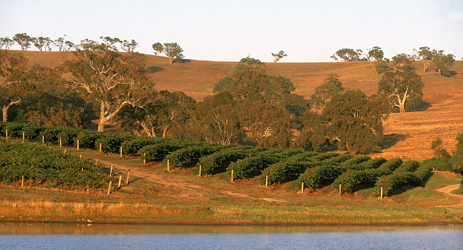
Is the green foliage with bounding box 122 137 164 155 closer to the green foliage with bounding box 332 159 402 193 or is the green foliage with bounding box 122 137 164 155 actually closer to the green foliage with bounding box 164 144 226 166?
the green foliage with bounding box 164 144 226 166

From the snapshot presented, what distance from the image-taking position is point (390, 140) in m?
91.9

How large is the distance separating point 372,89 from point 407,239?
138 meters

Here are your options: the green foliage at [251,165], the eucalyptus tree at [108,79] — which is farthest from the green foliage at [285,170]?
the eucalyptus tree at [108,79]

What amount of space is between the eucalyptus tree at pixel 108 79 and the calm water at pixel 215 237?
57597mm

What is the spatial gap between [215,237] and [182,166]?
1068 inches

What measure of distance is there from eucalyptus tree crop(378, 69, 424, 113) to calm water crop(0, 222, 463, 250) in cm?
10040

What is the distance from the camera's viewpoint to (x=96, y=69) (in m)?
86.5

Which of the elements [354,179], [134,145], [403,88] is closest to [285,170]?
[354,179]

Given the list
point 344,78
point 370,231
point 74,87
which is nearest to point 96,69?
point 74,87

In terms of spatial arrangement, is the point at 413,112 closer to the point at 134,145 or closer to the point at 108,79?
the point at 108,79

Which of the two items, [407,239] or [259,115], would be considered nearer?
[407,239]

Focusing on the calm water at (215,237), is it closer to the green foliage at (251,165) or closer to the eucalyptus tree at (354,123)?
the green foliage at (251,165)

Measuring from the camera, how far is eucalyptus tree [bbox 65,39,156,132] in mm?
83062

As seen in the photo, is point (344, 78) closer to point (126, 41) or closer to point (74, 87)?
point (126, 41)
